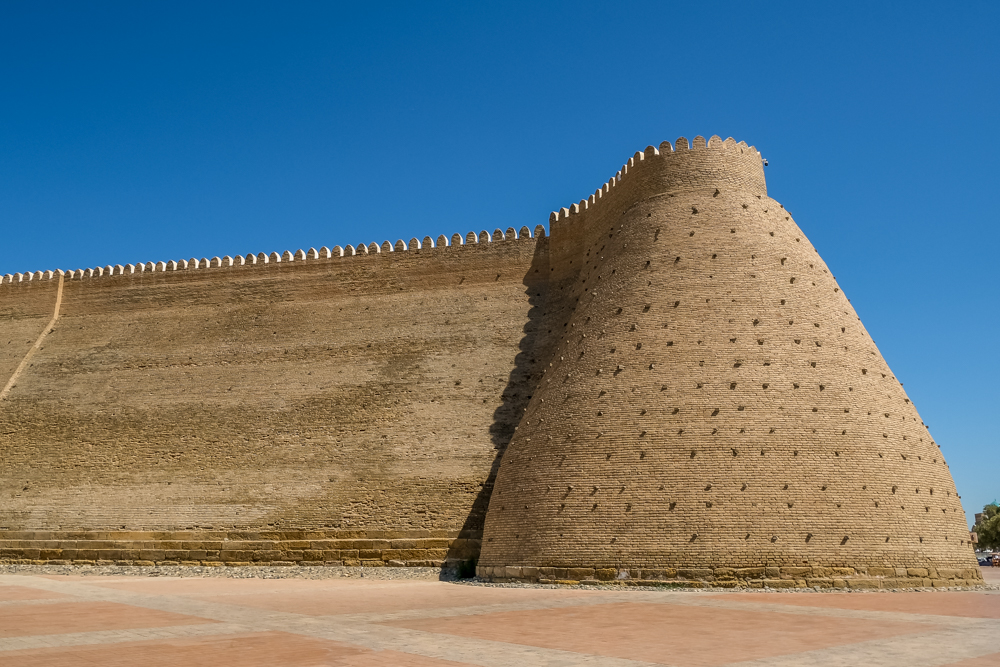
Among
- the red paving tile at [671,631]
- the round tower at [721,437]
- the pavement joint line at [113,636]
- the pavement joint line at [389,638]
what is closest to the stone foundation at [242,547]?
the round tower at [721,437]

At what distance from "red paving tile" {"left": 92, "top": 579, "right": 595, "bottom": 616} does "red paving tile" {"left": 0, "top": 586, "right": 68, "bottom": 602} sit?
1.24 m

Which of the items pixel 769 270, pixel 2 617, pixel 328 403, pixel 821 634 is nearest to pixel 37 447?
pixel 328 403

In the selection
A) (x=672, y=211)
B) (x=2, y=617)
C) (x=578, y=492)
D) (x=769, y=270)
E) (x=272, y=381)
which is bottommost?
(x=2, y=617)

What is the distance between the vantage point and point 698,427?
46.5 feet

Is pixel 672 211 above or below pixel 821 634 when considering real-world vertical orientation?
above

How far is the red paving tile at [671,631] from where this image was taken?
705 centimetres

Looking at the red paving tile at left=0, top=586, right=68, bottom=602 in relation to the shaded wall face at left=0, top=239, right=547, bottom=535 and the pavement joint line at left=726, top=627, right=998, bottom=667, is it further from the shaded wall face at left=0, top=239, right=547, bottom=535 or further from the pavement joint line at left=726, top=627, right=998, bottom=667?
the pavement joint line at left=726, top=627, right=998, bottom=667

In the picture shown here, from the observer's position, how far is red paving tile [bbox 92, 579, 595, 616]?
430 inches

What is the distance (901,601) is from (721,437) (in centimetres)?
360

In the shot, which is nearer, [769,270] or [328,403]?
[769,270]

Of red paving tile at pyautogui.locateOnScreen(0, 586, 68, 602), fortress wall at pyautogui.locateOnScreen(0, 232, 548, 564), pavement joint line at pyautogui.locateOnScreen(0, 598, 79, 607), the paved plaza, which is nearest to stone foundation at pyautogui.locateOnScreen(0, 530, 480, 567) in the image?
fortress wall at pyautogui.locateOnScreen(0, 232, 548, 564)

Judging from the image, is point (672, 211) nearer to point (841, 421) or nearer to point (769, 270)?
point (769, 270)

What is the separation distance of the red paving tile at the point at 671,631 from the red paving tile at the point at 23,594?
21.2 feet

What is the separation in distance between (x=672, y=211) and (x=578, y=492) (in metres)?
6.59
